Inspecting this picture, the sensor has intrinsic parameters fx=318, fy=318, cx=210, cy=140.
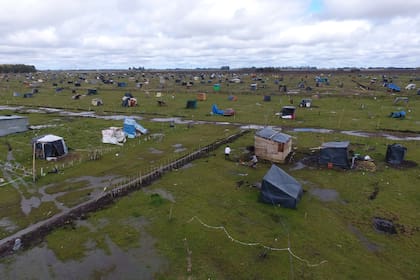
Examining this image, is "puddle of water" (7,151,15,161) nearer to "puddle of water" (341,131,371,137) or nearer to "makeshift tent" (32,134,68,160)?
"makeshift tent" (32,134,68,160)


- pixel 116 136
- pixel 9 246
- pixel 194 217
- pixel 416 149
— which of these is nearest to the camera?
pixel 9 246

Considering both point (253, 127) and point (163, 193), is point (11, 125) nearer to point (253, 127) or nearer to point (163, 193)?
point (163, 193)

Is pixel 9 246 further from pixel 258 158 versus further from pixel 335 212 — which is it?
pixel 258 158

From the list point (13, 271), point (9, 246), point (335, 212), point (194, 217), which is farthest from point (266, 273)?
point (9, 246)

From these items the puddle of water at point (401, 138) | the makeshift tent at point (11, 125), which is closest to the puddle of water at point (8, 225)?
the makeshift tent at point (11, 125)

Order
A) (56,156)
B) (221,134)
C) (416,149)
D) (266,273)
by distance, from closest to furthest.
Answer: (266,273)
(56,156)
(416,149)
(221,134)

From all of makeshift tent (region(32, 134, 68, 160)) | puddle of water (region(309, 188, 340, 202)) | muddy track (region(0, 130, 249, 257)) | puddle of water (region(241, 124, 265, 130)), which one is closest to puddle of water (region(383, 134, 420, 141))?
puddle of water (region(241, 124, 265, 130))

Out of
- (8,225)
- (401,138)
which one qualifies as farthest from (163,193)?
(401,138)
